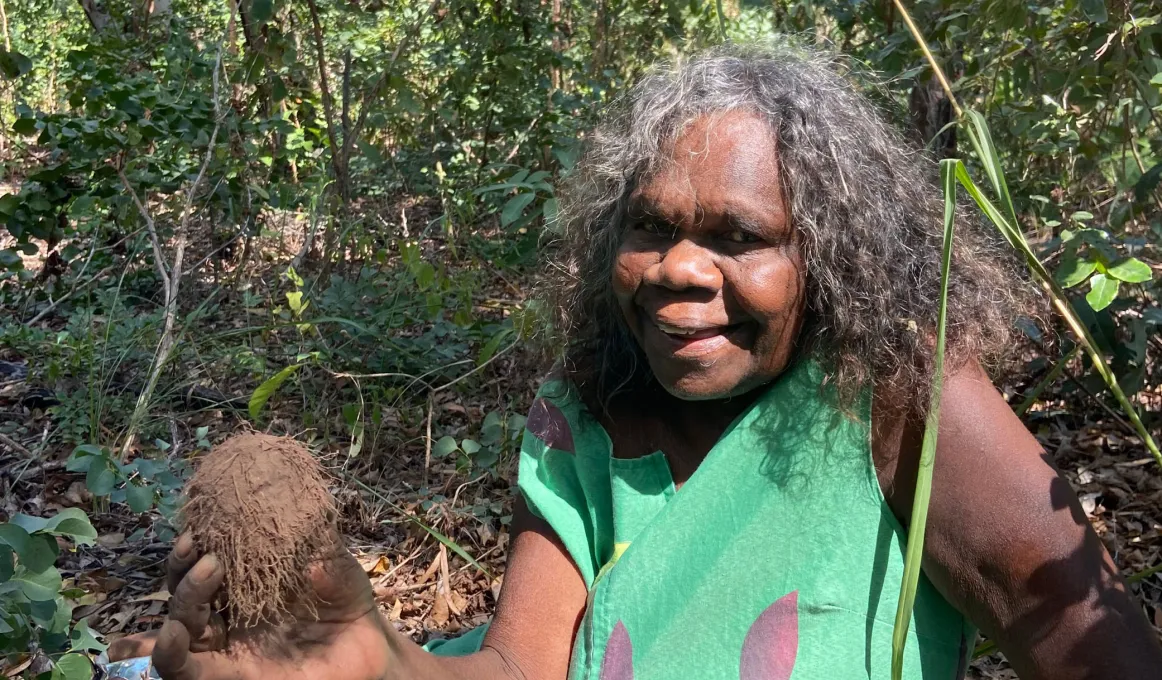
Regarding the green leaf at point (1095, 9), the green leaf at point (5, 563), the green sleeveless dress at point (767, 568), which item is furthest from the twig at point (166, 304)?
the green leaf at point (1095, 9)

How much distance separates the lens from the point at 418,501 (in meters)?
2.84

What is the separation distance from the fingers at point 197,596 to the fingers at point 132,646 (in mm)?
114

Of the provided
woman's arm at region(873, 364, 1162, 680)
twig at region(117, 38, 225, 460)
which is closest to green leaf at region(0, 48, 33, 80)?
twig at region(117, 38, 225, 460)

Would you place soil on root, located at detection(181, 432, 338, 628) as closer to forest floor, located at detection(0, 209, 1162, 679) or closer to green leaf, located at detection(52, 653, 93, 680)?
green leaf, located at detection(52, 653, 93, 680)

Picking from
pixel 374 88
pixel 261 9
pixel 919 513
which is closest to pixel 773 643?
pixel 919 513

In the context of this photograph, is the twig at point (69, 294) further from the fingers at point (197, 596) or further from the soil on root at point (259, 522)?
the fingers at point (197, 596)

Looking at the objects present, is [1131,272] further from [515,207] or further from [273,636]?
[515,207]

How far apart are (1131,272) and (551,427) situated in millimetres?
917

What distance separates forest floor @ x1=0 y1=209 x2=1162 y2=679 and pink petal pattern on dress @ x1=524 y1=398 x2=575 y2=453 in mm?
526

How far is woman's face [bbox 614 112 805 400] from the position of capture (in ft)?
4.69

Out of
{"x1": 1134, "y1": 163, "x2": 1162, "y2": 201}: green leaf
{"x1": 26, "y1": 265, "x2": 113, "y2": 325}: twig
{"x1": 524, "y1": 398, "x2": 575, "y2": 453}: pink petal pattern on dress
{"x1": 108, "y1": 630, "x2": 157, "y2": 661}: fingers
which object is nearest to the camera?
{"x1": 108, "y1": 630, "x2": 157, "y2": 661}: fingers

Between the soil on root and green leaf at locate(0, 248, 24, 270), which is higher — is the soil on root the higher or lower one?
the higher one

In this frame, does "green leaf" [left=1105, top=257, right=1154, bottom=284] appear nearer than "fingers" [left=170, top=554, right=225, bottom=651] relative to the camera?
No

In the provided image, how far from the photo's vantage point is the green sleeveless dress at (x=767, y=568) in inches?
57.9
